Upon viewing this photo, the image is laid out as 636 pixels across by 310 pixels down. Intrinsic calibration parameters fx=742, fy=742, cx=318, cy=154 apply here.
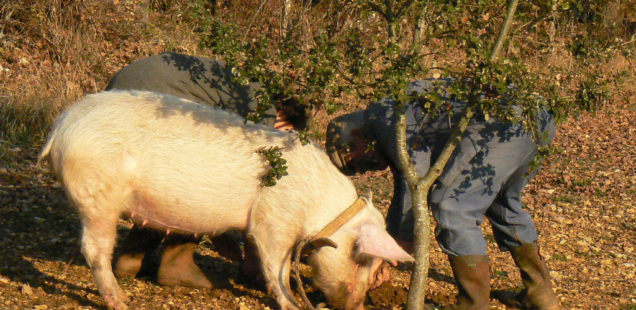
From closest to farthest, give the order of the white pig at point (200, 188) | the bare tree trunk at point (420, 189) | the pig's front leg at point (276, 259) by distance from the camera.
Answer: the bare tree trunk at point (420, 189) < the white pig at point (200, 188) < the pig's front leg at point (276, 259)

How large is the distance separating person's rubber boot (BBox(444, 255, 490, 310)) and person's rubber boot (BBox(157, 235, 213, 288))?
163 centimetres

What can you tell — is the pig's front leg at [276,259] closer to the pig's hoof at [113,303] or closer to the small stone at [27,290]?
the pig's hoof at [113,303]

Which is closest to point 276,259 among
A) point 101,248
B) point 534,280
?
point 101,248

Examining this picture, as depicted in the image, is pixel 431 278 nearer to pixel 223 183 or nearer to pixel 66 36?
pixel 223 183

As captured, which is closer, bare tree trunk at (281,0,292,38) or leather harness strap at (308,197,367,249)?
leather harness strap at (308,197,367,249)

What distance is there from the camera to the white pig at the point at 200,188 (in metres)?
4.16

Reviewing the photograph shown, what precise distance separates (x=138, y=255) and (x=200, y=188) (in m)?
1.06

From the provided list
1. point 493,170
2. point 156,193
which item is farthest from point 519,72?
point 156,193

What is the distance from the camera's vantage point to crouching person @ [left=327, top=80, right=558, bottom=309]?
14.6ft

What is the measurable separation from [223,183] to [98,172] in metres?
0.70

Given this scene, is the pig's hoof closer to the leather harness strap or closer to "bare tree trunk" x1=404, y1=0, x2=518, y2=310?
the leather harness strap

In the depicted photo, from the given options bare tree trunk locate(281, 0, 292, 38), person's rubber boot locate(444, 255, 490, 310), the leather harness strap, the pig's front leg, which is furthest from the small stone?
bare tree trunk locate(281, 0, 292, 38)

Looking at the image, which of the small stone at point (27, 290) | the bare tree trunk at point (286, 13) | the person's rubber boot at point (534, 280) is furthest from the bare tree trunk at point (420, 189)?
the bare tree trunk at point (286, 13)

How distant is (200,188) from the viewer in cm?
429
